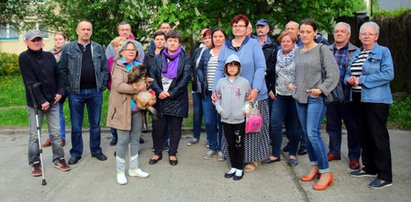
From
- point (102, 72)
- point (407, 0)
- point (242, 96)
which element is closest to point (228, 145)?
point (242, 96)

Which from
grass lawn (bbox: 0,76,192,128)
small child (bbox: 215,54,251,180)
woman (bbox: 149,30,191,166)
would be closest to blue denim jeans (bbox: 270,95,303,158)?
small child (bbox: 215,54,251,180)

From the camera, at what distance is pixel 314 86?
4.69m

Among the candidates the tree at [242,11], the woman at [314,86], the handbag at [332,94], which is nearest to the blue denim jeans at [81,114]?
the tree at [242,11]

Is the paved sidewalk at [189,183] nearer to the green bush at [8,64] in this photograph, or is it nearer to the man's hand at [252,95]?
the man's hand at [252,95]

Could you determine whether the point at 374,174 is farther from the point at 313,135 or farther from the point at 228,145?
the point at 228,145

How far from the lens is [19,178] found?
18.0ft

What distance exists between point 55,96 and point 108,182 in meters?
1.37

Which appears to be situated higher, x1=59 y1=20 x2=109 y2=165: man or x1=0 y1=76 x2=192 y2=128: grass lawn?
x1=59 y1=20 x2=109 y2=165: man

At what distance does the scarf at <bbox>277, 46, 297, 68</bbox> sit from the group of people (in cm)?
1

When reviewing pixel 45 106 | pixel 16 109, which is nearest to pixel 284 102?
pixel 45 106

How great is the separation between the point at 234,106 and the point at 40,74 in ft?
8.37

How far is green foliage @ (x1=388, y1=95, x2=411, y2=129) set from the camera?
790cm

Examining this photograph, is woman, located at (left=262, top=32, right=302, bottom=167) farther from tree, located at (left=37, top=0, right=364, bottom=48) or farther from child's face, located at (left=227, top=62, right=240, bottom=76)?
tree, located at (left=37, top=0, right=364, bottom=48)

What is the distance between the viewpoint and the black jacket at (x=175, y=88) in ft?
18.9
